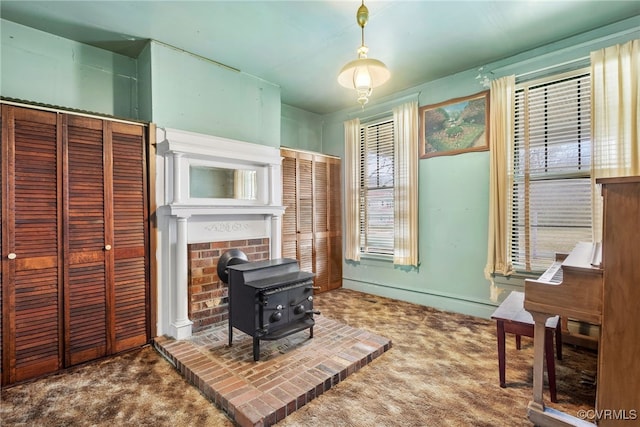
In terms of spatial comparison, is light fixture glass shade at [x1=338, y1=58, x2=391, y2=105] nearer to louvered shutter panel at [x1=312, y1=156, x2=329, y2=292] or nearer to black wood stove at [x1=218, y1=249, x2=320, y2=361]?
black wood stove at [x1=218, y1=249, x2=320, y2=361]

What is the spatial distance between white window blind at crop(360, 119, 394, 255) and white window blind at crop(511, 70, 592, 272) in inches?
63.1

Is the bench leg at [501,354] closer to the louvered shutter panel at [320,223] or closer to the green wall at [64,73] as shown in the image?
the louvered shutter panel at [320,223]

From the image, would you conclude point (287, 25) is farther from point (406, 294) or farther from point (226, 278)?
point (406, 294)

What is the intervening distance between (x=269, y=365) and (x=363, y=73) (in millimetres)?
2307

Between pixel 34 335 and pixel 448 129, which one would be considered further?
pixel 448 129

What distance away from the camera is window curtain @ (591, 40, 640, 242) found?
2494 mm

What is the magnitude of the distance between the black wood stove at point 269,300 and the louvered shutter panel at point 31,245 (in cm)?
142

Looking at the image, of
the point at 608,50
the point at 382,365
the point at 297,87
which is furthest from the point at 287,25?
the point at 382,365

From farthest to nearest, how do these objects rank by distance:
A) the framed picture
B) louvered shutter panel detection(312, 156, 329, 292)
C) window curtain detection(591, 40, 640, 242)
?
louvered shutter panel detection(312, 156, 329, 292) < the framed picture < window curtain detection(591, 40, 640, 242)

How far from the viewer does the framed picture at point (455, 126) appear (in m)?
3.45

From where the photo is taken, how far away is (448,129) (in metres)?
3.72

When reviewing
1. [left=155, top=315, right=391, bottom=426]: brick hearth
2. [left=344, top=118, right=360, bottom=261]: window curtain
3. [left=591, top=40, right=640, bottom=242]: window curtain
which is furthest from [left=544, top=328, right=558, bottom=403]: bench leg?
[left=344, top=118, right=360, bottom=261]: window curtain

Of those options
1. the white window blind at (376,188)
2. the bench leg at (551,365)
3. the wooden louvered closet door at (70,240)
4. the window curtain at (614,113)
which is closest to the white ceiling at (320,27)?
the window curtain at (614,113)

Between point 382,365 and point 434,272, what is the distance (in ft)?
6.00
